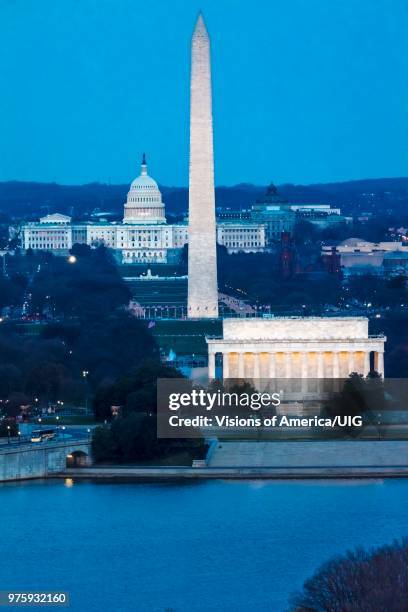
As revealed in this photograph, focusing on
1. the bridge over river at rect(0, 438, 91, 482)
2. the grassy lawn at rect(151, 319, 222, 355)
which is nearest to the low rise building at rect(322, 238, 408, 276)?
the grassy lawn at rect(151, 319, 222, 355)

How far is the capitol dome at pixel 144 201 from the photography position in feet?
596

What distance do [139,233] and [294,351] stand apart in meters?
94.0

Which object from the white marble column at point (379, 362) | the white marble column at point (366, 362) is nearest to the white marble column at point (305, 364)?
the white marble column at point (366, 362)

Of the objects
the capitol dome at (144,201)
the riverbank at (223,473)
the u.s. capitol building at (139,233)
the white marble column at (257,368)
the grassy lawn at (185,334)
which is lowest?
the riverbank at (223,473)

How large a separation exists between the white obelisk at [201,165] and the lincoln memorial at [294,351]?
15.0 metres

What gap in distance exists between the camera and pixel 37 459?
65.8 meters

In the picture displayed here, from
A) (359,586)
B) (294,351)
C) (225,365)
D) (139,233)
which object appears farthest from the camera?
(139,233)

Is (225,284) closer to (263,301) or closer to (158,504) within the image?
(263,301)

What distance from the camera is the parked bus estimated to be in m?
67.5

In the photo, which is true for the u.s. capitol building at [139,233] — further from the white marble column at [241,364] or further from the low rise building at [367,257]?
the white marble column at [241,364]

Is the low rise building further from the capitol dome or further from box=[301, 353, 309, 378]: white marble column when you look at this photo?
box=[301, 353, 309, 378]: white marble column

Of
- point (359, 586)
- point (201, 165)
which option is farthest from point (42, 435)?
point (201, 165)

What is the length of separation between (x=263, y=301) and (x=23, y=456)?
51900 millimetres

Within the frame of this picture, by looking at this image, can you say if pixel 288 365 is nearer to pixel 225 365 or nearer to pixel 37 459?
pixel 225 365
